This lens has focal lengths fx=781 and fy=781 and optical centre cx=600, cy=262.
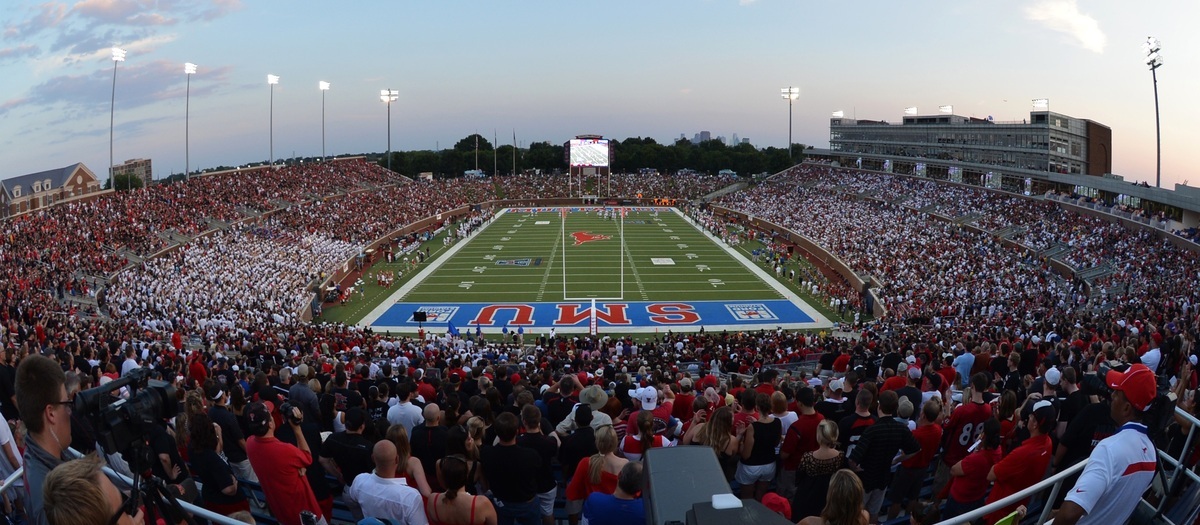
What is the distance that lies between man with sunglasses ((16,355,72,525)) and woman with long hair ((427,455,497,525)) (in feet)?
→ 6.38

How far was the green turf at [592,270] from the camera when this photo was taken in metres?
35.6

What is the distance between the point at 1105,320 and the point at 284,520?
19376 mm

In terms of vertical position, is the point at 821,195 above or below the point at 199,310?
above

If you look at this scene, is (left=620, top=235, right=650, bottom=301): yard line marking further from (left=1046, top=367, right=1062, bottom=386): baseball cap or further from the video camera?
the video camera

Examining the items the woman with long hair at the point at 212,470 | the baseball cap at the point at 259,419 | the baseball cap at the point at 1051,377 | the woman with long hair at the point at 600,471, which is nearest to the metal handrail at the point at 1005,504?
the woman with long hair at the point at 600,471

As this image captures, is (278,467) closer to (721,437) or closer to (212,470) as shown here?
(212,470)

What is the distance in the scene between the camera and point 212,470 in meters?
5.28

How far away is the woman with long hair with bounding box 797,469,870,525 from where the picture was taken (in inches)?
143

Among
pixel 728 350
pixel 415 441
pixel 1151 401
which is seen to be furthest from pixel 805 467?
pixel 728 350

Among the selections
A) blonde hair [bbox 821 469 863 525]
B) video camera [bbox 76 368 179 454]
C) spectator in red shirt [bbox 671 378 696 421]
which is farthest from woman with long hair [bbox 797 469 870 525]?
spectator in red shirt [bbox 671 378 696 421]

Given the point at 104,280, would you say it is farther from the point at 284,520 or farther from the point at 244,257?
the point at 284,520

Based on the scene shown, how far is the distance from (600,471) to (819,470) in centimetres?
144

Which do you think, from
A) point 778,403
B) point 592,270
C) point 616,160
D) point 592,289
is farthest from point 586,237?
point 616,160

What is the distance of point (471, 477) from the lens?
231 inches
